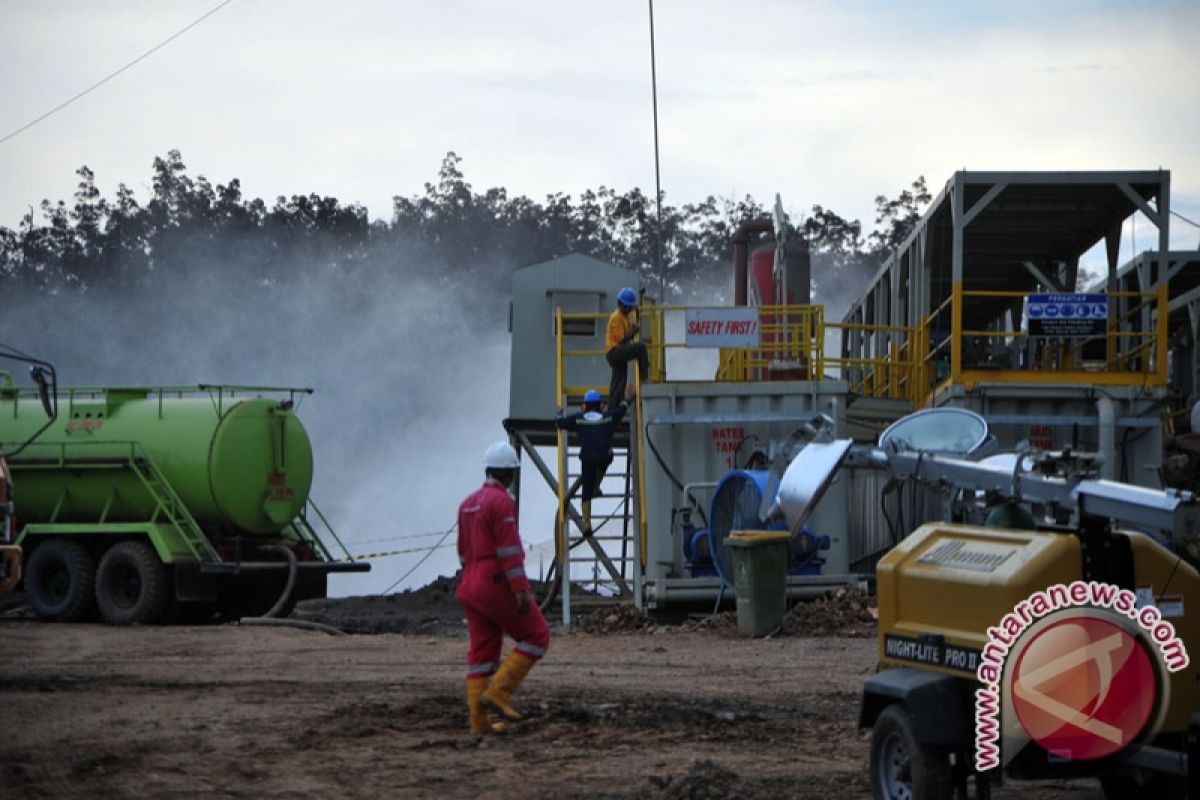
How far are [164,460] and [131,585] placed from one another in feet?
5.43

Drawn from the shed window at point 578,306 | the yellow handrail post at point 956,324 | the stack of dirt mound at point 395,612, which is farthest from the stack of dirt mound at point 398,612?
the yellow handrail post at point 956,324

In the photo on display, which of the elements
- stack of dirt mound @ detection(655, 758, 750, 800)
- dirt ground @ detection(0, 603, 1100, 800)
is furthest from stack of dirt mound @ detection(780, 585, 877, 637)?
stack of dirt mound @ detection(655, 758, 750, 800)

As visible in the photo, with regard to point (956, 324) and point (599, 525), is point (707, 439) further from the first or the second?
point (956, 324)

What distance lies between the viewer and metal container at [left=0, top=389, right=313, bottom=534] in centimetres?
2205

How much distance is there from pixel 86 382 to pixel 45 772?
1506 inches

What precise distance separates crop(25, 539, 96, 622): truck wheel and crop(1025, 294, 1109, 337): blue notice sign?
12154 mm

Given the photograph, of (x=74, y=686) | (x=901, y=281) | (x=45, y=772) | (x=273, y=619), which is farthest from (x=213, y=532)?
(x=45, y=772)

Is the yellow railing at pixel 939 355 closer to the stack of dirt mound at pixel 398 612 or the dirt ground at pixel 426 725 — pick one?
the stack of dirt mound at pixel 398 612

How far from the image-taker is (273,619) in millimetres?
21203

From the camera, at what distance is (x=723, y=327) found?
20.0 metres

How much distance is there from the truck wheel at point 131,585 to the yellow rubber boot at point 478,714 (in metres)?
11.5

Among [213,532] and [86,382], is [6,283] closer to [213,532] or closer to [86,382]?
[86,382]

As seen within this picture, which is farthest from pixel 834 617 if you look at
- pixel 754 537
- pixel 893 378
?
pixel 893 378

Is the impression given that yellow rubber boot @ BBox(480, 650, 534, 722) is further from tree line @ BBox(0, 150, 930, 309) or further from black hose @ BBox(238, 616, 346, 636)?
tree line @ BBox(0, 150, 930, 309)
